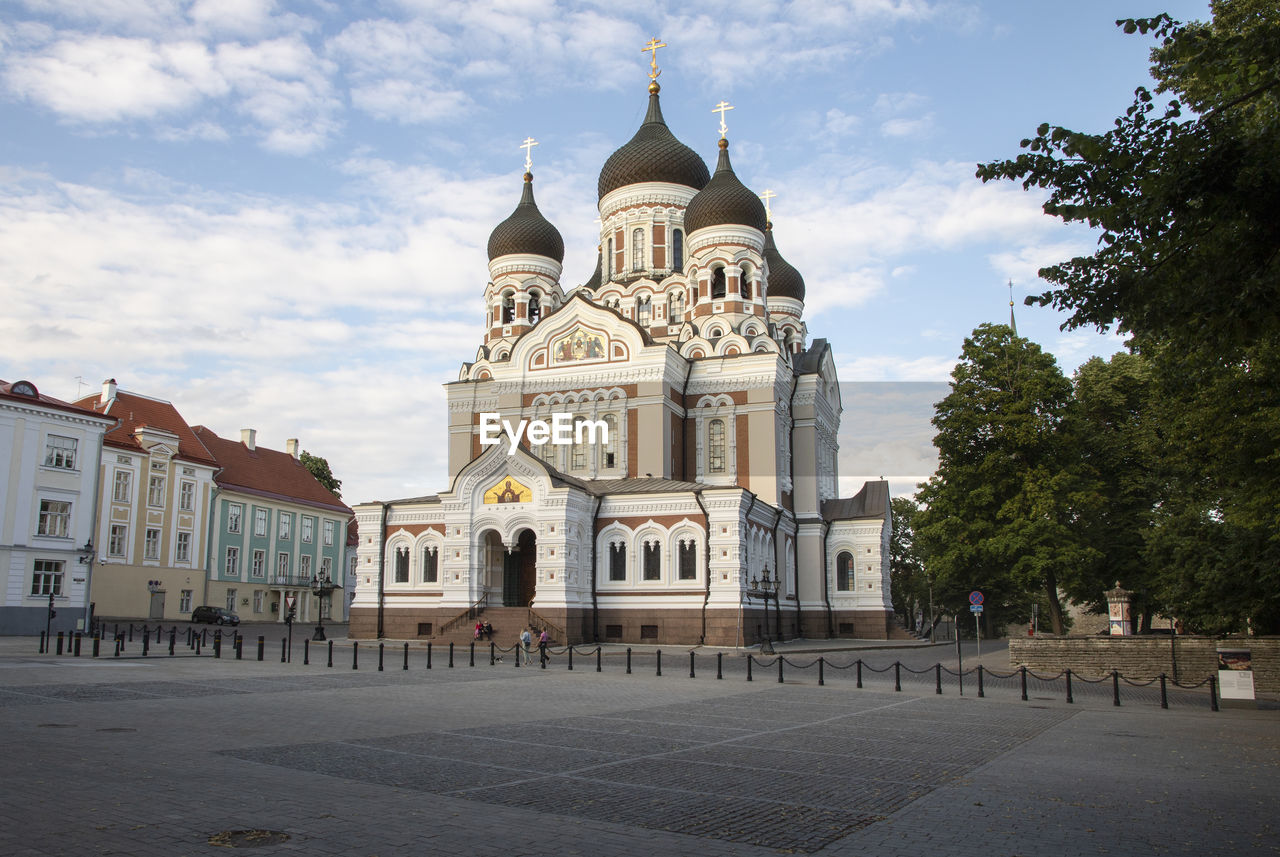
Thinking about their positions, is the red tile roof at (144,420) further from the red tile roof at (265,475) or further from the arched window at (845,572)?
the arched window at (845,572)

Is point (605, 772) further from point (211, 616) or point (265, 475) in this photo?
point (265, 475)

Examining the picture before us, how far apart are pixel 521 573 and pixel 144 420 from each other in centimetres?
2485

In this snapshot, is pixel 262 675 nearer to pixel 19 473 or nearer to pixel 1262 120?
pixel 1262 120

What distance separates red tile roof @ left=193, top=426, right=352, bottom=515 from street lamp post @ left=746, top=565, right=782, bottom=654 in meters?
31.7

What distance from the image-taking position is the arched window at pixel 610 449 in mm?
44156

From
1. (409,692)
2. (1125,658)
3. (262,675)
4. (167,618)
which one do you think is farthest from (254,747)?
(167,618)

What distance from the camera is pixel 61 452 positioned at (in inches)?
1547

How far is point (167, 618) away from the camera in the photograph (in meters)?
50.1

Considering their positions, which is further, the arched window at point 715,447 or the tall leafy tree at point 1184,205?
the arched window at point 715,447
